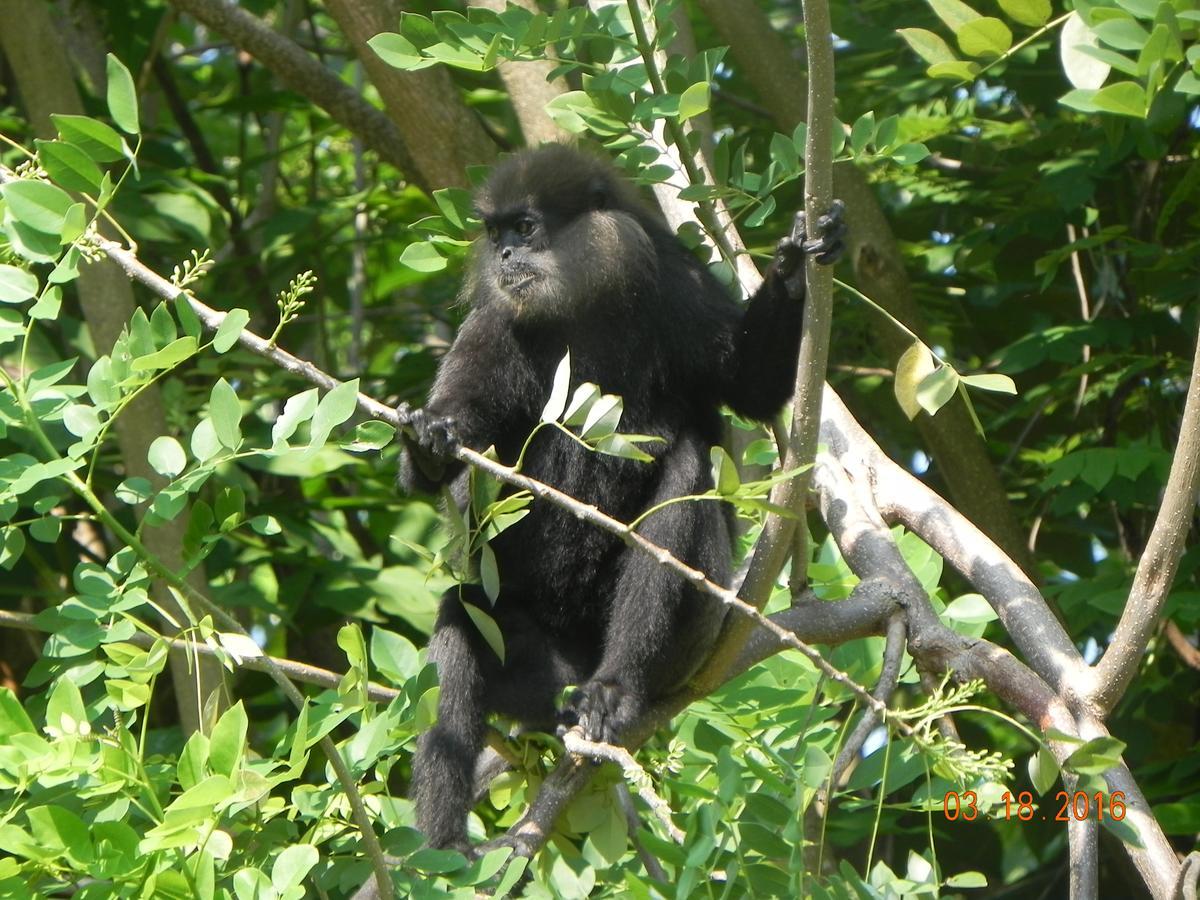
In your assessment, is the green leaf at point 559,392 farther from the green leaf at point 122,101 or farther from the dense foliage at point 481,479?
the green leaf at point 122,101

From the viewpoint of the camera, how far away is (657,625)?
146 inches

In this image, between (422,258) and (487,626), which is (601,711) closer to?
(487,626)

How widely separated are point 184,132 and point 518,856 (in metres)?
4.93

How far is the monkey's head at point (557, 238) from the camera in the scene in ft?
13.9

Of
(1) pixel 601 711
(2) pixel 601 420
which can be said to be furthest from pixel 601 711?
(2) pixel 601 420

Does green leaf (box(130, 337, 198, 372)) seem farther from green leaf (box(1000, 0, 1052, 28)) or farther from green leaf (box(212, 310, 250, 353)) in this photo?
green leaf (box(1000, 0, 1052, 28))

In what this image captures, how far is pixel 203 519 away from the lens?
3.15 metres

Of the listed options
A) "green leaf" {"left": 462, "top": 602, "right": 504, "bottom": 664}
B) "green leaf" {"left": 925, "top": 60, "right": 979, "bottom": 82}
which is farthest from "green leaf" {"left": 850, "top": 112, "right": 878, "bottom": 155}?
"green leaf" {"left": 462, "top": 602, "right": 504, "bottom": 664}

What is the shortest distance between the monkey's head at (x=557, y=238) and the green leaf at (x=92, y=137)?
5.26 ft

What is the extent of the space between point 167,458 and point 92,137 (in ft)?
2.14

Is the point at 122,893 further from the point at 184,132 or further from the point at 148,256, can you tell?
the point at 184,132

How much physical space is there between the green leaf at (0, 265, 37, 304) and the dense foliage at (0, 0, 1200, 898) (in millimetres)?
10

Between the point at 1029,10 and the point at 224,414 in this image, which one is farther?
the point at 224,414

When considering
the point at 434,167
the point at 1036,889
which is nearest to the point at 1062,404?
the point at 1036,889
